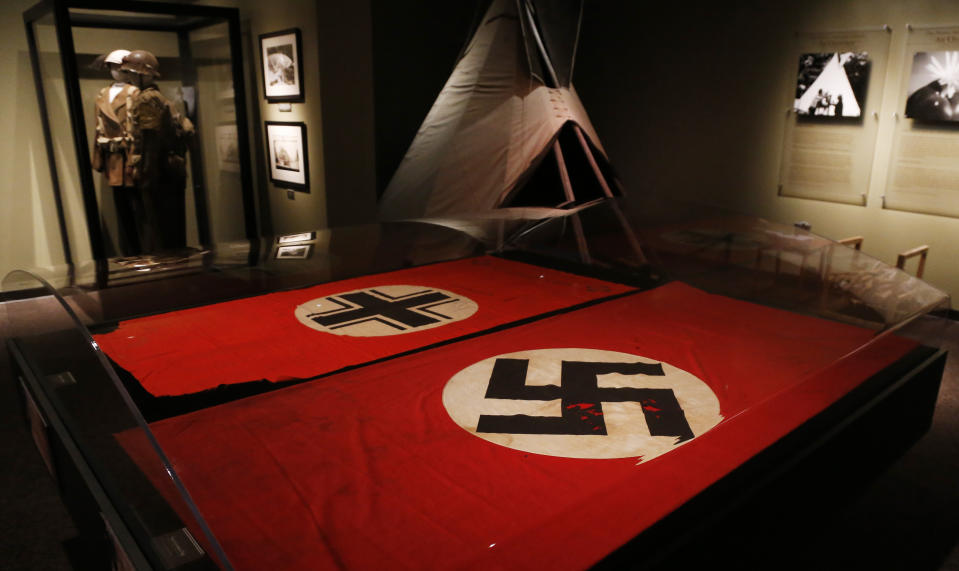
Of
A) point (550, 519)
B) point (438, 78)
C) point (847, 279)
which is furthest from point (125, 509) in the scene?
point (438, 78)

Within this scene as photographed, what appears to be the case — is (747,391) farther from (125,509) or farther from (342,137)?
(342,137)

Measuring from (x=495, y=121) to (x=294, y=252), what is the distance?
5.83 ft

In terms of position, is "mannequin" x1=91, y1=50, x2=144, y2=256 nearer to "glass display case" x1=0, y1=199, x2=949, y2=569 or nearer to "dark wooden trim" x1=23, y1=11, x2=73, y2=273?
"dark wooden trim" x1=23, y1=11, x2=73, y2=273

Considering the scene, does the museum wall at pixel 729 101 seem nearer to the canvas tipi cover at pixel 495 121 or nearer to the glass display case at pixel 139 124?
the canvas tipi cover at pixel 495 121

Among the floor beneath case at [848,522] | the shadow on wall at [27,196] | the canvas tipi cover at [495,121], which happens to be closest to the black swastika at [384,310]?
the floor beneath case at [848,522]

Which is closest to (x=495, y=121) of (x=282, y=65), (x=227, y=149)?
(x=282, y=65)

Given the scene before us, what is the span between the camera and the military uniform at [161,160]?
10.6 ft

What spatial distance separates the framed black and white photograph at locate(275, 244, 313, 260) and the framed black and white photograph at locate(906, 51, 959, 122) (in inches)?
108

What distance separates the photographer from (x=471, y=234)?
7.97 feet

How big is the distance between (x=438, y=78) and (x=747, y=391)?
3429 millimetres

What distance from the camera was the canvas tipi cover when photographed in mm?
3396

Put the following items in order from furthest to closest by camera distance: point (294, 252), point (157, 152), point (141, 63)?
point (157, 152), point (141, 63), point (294, 252)

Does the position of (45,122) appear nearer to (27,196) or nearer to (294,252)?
(27,196)

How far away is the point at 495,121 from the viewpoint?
11.4ft
